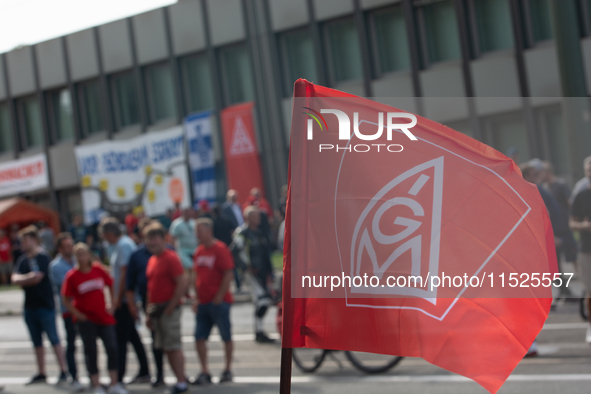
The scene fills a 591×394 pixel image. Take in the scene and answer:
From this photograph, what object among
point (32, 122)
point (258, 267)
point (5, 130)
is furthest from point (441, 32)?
point (5, 130)

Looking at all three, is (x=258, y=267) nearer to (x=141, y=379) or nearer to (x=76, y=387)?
(x=141, y=379)

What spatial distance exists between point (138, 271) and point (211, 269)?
87 centimetres

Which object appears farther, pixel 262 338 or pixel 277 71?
pixel 277 71

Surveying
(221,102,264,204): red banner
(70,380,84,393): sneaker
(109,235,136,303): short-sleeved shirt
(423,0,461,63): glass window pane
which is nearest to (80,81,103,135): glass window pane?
(221,102,264,204): red banner

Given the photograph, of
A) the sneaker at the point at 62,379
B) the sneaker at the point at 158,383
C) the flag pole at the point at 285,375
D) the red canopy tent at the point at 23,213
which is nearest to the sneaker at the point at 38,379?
the sneaker at the point at 62,379

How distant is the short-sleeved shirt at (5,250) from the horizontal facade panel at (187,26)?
8.96 m

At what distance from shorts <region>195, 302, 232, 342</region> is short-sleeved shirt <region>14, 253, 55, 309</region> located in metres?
2.42

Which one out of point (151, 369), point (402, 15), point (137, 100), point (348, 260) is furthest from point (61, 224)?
point (348, 260)

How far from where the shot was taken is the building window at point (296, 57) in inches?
886

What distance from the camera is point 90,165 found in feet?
86.5

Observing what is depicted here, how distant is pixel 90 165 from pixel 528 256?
82.1ft

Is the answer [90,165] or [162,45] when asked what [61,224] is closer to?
[90,165]

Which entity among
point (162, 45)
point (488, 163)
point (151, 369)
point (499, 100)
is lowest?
point (151, 369)

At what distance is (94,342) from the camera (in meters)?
7.79
